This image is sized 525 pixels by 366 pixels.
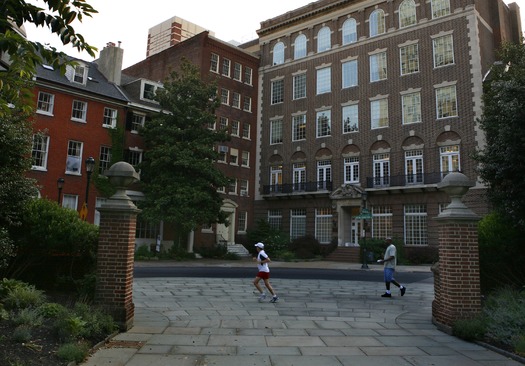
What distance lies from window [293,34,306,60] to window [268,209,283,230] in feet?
47.9

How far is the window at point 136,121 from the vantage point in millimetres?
31406

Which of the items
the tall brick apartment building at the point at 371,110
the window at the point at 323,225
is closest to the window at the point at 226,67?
the tall brick apartment building at the point at 371,110

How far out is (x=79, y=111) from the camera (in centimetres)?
2877

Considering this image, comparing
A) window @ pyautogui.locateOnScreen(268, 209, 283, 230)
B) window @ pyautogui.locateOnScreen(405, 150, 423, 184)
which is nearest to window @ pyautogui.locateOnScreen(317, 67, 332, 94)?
window @ pyautogui.locateOnScreen(405, 150, 423, 184)

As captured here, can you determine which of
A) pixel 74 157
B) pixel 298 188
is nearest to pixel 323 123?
pixel 298 188

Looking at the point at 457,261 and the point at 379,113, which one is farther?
the point at 379,113

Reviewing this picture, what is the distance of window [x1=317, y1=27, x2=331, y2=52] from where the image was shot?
3772 cm

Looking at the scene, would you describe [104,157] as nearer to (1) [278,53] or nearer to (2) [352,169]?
(2) [352,169]

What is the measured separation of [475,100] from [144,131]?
23.1 meters

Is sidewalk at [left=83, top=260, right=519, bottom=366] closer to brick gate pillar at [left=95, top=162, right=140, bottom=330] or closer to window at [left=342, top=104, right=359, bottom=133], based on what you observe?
brick gate pillar at [left=95, top=162, right=140, bottom=330]

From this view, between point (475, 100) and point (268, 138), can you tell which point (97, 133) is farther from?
point (475, 100)

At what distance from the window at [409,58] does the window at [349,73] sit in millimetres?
4005

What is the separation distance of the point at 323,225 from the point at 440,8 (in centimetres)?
1901

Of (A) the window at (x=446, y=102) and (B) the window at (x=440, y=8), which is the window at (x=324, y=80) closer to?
(B) the window at (x=440, y=8)
